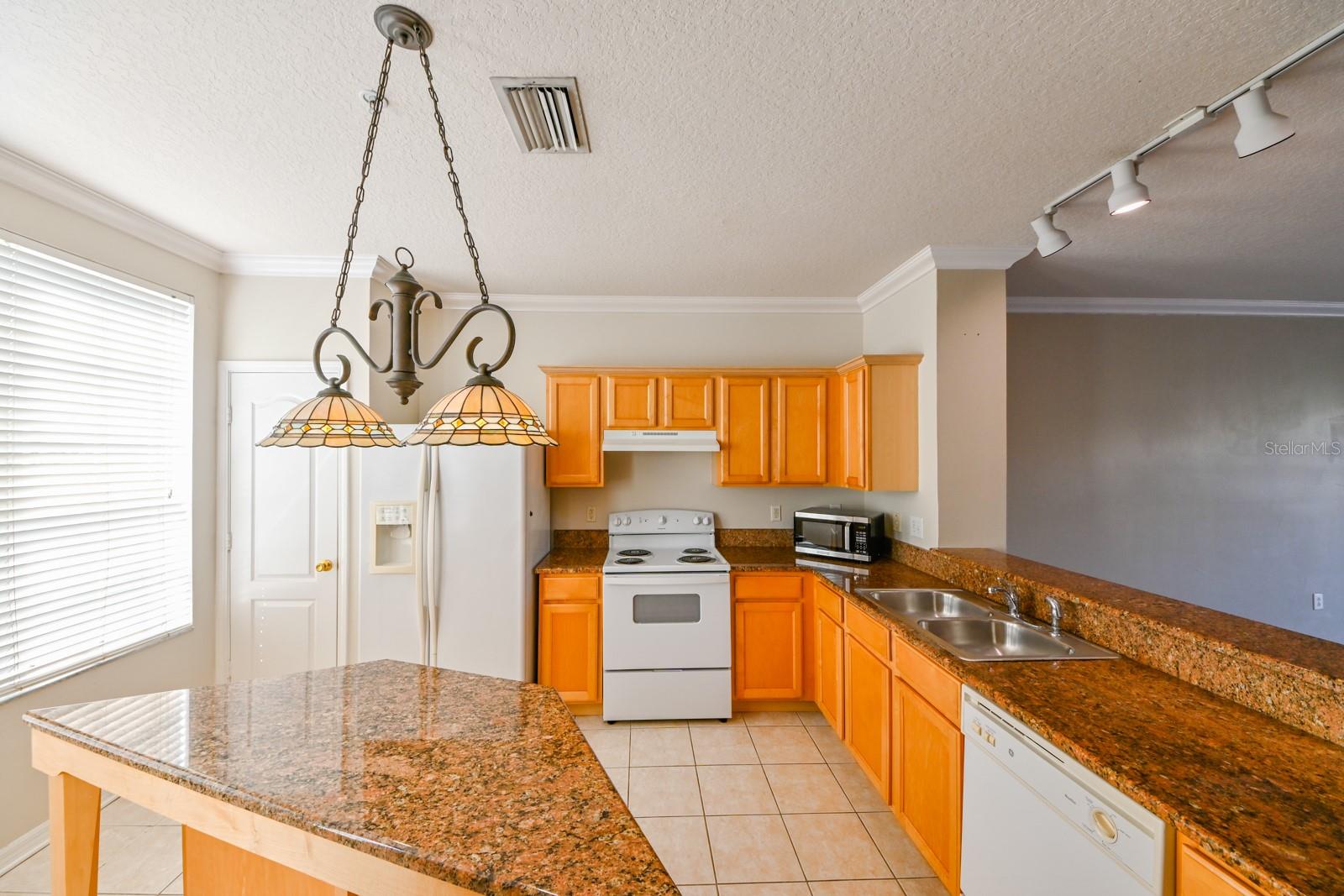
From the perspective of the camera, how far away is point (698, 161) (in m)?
1.94

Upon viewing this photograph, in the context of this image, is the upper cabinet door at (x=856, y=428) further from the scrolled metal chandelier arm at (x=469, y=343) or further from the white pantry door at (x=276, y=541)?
the white pantry door at (x=276, y=541)

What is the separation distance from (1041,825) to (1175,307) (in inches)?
164

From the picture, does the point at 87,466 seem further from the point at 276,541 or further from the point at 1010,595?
the point at 1010,595

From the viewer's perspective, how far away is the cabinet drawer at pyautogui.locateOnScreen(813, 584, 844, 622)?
2.74m

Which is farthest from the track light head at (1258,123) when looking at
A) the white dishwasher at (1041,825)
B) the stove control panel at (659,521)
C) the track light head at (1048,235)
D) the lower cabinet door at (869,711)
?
the stove control panel at (659,521)

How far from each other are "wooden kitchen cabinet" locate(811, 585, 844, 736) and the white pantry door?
2711mm

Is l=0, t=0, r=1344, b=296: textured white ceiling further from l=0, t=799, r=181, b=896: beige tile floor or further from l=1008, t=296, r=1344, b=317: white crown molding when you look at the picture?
l=0, t=799, r=181, b=896: beige tile floor

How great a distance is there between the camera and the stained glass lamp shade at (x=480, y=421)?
111 centimetres

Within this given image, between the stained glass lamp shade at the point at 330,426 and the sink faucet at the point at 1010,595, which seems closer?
the stained glass lamp shade at the point at 330,426

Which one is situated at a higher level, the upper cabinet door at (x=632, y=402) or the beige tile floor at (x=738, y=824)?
the upper cabinet door at (x=632, y=402)

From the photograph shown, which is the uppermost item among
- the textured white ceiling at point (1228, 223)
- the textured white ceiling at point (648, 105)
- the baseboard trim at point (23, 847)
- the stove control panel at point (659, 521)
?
the textured white ceiling at point (1228, 223)

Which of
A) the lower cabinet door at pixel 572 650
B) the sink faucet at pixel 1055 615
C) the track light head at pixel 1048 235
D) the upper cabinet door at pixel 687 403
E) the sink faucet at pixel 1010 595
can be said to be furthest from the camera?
the upper cabinet door at pixel 687 403

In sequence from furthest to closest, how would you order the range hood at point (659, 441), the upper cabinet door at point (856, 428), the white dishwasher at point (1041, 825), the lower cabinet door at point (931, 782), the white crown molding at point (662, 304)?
the white crown molding at point (662, 304)
the range hood at point (659, 441)
the upper cabinet door at point (856, 428)
the lower cabinet door at point (931, 782)
the white dishwasher at point (1041, 825)

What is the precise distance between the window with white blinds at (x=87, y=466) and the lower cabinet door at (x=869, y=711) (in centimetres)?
334
